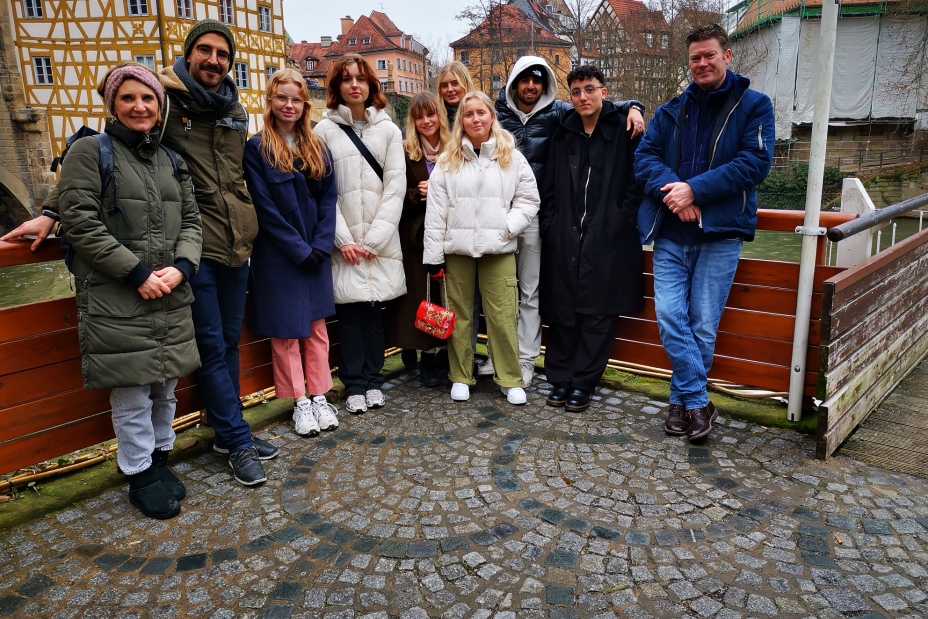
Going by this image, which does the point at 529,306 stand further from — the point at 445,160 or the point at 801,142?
the point at 801,142

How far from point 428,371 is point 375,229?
1.18 m

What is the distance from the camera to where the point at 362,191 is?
427cm

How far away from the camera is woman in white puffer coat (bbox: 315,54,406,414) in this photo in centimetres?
424

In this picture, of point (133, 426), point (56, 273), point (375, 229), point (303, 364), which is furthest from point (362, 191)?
point (56, 273)

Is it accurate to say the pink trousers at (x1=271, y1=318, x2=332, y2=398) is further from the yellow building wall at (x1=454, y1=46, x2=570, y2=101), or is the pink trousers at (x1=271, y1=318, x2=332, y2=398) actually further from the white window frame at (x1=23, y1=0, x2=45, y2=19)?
the white window frame at (x1=23, y1=0, x2=45, y2=19)

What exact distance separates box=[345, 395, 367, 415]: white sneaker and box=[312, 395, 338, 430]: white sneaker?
0.14 metres

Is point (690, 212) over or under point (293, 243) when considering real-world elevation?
over

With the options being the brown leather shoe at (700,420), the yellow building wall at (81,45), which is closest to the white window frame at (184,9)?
the yellow building wall at (81,45)

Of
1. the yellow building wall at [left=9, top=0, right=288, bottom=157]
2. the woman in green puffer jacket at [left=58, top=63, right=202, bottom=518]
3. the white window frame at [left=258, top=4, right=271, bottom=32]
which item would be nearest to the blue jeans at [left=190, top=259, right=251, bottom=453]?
the woman in green puffer jacket at [left=58, top=63, right=202, bottom=518]

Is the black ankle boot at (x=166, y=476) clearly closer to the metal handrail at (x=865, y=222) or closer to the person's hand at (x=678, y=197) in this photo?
the person's hand at (x=678, y=197)

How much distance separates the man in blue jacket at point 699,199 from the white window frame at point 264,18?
80.9 feet

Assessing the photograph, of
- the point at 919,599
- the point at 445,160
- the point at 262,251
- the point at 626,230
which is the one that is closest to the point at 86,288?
the point at 262,251

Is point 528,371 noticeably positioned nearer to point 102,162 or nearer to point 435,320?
point 435,320

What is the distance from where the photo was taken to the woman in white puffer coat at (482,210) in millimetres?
4266
